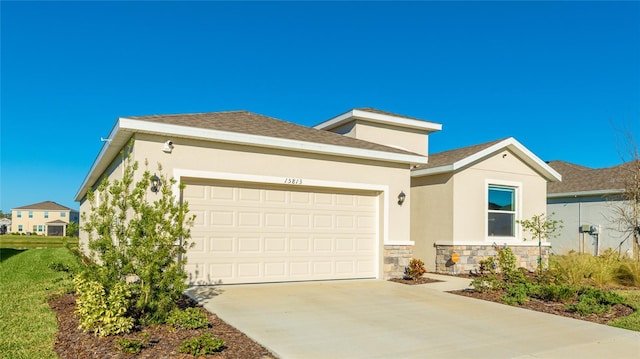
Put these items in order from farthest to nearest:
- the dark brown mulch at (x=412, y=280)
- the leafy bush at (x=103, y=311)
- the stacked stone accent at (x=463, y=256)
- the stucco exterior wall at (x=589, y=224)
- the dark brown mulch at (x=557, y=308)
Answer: the stucco exterior wall at (x=589, y=224) < the stacked stone accent at (x=463, y=256) < the dark brown mulch at (x=412, y=280) < the dark brown mulch at (x=557, y=308) < the leafy bush at (x=103, y=311)

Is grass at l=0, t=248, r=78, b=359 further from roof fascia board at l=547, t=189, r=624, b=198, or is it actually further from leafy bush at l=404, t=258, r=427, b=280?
roof fascia board at l=547, t=189, r=624, b=198

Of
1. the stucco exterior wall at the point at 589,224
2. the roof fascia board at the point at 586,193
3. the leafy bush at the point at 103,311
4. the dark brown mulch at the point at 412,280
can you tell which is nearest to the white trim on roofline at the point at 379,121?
the dark brown mulch at the point at 412,280

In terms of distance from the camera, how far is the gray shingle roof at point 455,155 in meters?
14.1

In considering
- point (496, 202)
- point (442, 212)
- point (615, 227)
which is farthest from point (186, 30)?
point (615, 227)

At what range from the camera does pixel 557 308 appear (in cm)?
841

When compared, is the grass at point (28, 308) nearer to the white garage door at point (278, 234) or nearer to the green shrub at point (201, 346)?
the green shrub at point (201, 346)

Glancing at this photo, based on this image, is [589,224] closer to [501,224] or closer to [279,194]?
[501,224]

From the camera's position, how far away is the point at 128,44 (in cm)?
1572

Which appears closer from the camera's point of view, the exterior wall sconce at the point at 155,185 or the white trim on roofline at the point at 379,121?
the exterior wall sconce at the point at 155,185

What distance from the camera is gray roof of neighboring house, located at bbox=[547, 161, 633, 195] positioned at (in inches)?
775

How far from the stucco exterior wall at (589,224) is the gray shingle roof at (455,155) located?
281 inches

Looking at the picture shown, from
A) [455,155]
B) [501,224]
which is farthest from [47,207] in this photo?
[501,224]

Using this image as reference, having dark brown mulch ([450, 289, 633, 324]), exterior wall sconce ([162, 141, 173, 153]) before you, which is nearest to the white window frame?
dark brown mulch ([450, 289, 633, 324])

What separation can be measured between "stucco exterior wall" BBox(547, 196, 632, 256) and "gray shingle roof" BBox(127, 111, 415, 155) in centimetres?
1251
